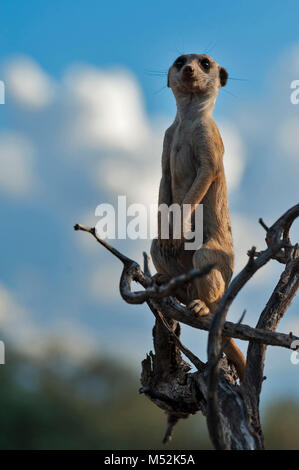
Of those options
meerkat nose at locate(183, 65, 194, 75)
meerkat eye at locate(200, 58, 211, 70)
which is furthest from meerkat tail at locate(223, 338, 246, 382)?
meerkat eye at locate(200, 58, 211, 70)

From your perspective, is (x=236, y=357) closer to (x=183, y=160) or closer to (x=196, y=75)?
(x=183, y=160)

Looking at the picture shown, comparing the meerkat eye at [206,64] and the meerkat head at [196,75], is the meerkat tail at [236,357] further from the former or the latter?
the meerkat eye at [206,64]

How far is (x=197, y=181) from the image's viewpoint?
6.61 m

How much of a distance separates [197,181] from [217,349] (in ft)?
7.97

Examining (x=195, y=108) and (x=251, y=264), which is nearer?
(x=251, y=264)

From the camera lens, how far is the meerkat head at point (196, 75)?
6.96 meters

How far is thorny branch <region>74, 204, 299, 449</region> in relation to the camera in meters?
4.82

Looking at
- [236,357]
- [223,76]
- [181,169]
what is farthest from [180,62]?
[236,357]

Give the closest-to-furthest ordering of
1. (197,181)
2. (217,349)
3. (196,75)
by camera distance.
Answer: (217,349), (197,181), (196,75)

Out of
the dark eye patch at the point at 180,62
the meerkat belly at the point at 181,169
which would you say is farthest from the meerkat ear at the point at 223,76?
the meerkat belly at the point at 181,169

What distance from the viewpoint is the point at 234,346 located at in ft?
21.9
